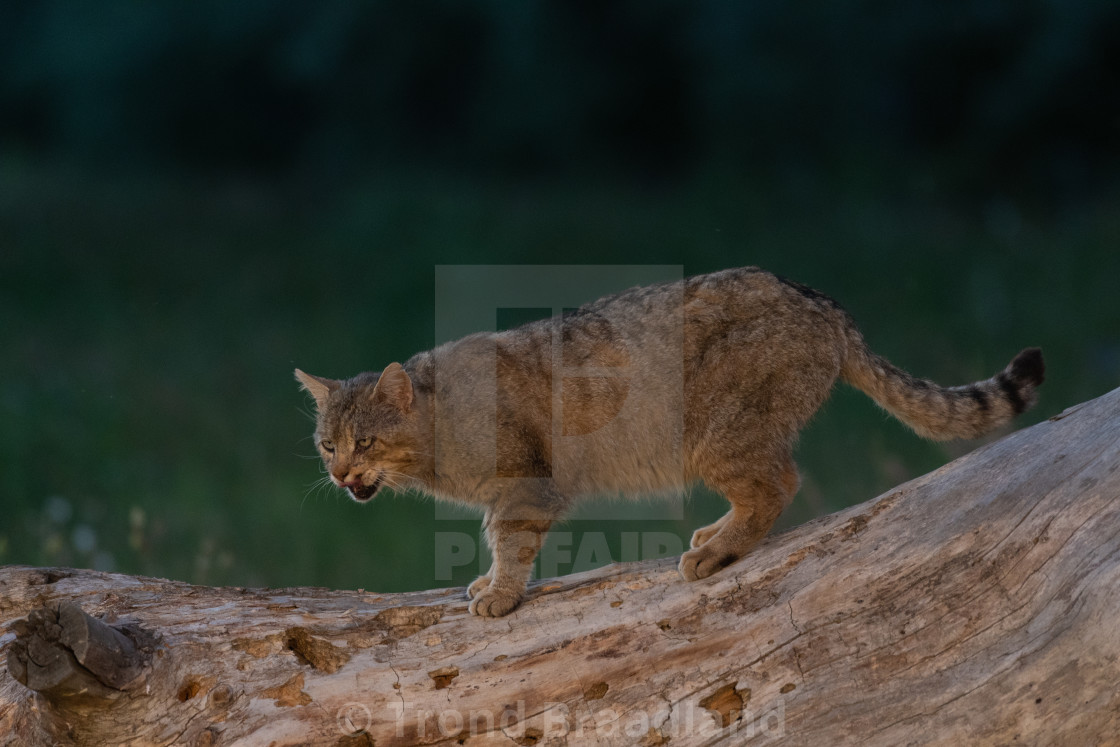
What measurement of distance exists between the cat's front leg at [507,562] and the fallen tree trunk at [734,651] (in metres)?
0.05

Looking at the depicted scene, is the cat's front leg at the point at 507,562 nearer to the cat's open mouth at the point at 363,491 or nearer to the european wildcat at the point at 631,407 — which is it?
the european wildcat at the point at 631,407

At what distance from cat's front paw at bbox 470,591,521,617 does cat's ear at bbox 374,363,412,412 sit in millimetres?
726

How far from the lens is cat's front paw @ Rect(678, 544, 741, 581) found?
2613 millimetres

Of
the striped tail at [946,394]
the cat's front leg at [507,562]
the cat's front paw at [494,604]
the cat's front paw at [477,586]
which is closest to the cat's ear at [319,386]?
the cat's front leg at [507,562]

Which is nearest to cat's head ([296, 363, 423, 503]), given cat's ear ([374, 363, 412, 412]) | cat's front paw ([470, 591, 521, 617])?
cat's ear ([374, 363, 412, 412])

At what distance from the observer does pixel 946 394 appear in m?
2.81

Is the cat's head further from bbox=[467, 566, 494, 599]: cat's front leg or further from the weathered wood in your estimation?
the weathered wood

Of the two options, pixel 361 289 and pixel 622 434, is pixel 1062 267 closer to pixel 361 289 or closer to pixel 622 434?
pixel 622 434

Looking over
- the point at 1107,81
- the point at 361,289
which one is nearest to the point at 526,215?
the point at 361,289

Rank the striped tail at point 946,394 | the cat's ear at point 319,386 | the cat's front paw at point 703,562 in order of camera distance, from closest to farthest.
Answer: the cat's front paw at point 703,562, the striped tail at point 946,394, the cat's ear at point 319,386

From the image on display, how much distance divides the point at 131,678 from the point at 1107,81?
4934 millimetres

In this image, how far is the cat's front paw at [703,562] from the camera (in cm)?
261

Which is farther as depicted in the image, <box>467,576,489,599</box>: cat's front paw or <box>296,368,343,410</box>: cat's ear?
<box>296,368,343,410</box>: cat's ear

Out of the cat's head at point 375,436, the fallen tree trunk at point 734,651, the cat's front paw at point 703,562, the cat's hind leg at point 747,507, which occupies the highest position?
the cat's head at point 375,436
